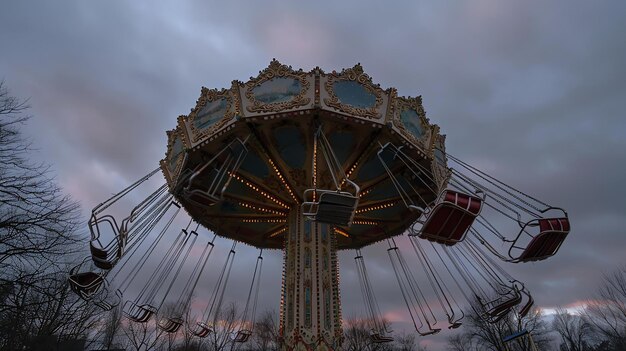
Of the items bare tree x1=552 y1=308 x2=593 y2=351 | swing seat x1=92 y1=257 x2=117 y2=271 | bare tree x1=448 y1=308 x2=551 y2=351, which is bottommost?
swing seat x1=92 y1=257 x2=117 y2=271

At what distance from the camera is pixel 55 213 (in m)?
9.91

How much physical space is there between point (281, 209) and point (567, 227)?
9.60m

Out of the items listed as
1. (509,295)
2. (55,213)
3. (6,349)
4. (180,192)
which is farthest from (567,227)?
(6,349)

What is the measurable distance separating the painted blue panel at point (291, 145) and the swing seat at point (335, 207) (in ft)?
12.5

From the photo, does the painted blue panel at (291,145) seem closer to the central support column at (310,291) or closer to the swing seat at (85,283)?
the central support column at (310,291)

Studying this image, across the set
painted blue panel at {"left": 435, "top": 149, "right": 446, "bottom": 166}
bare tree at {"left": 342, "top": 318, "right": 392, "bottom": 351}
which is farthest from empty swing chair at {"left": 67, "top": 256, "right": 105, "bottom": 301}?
bare tree at {"left": 342, "top": 318, "right": 392, "bottom": 351}

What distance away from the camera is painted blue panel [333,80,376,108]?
11203 millimetres

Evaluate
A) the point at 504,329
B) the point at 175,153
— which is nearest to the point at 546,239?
the point at 175,153

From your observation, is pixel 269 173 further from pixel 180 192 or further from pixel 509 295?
pixel 509 295

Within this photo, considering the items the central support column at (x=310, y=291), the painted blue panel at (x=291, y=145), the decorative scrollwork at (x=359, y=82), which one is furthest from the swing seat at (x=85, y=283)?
the decorative scrollwork at (x=359, y=82)

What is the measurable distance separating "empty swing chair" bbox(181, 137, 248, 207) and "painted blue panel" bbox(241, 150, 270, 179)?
0.54 m

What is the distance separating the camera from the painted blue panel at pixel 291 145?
12.1 m

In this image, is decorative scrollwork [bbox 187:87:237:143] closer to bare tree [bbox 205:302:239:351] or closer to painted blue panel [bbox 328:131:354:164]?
painted blue panel [bbox 328:131:354:164]

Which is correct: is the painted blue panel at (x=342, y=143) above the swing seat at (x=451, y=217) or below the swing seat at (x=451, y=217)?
above
